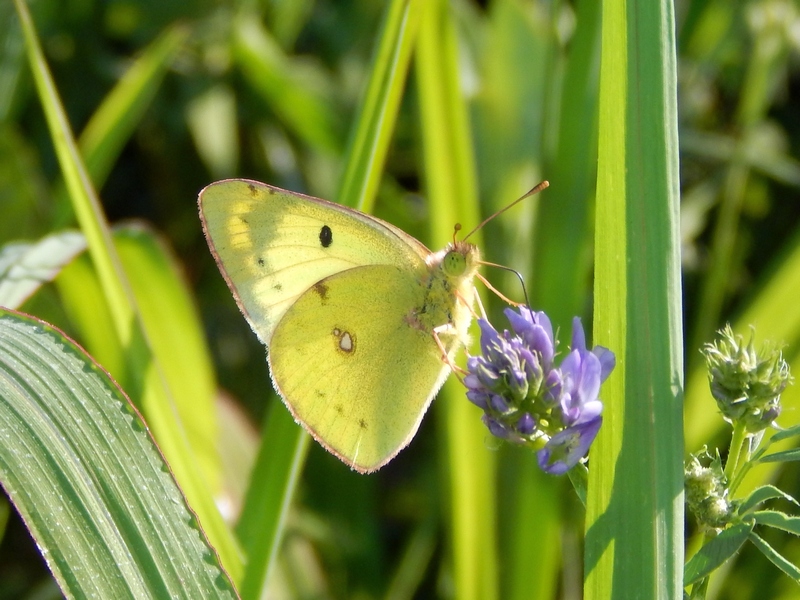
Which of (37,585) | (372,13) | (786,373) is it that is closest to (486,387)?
(786,373)

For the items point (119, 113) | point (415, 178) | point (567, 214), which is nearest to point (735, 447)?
point (567, 214)

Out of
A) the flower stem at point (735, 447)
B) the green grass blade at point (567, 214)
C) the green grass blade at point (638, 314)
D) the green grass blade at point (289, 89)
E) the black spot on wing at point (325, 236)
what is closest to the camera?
the green grass blade at point (638, 314)

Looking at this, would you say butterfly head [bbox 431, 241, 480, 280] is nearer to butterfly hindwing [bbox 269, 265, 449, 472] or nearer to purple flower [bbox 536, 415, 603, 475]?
butterfly hindwing [bbox 269, 265, 449, 472]

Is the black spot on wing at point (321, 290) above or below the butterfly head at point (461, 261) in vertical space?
below

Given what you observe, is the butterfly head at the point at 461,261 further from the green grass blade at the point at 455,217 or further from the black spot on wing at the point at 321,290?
the green grass blade at the point at 455,217

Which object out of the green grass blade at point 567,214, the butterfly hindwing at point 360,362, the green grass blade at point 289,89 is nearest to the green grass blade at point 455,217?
the green grass blade at point 567,214

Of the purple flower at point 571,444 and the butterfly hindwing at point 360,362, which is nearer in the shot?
the purple flower at point 571,444

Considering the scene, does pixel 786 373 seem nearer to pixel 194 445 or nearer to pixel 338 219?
pixel 338 219
